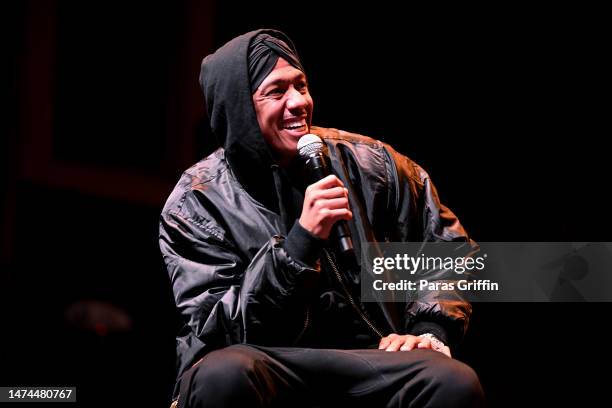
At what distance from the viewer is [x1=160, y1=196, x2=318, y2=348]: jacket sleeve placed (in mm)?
1677

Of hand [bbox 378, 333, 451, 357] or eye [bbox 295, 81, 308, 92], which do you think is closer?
hand [bbox 378, 333, 451, 357]

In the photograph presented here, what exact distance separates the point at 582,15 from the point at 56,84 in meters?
2.08

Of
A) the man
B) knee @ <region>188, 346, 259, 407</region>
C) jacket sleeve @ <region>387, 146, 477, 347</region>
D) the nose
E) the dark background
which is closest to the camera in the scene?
knee @ <region>188, 346, 259, 407</region>

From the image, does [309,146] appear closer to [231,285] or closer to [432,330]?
[231,285]

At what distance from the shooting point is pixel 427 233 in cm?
197

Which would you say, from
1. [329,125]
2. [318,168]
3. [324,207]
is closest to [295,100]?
[318,168]

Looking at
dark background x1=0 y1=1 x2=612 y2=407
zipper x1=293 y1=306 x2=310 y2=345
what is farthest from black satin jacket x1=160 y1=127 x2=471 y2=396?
dark background x1=0 y1=1 x2=612 y2=407

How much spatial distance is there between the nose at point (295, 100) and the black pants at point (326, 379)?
59 centimetres

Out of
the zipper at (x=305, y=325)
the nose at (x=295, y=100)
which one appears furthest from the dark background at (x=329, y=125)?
the nose at (x=295, y=100)

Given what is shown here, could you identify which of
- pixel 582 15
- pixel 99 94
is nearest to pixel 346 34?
pixel 582 15

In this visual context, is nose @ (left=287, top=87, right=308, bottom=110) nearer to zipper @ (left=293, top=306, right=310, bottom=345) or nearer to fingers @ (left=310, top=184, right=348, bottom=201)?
fingers @ (left=310, top=184, right=348, bottom=201)

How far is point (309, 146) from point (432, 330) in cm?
49

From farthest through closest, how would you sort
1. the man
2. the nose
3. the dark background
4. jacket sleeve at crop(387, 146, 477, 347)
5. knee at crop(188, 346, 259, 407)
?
1. the dark background
2. the nose
3. jacket sleeve at crop(387, 146, 477, 347)
4. the man
5. knee at crop(188, 346, 259, 407)

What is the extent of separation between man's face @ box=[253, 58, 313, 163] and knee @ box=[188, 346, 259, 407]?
0.59 metres
